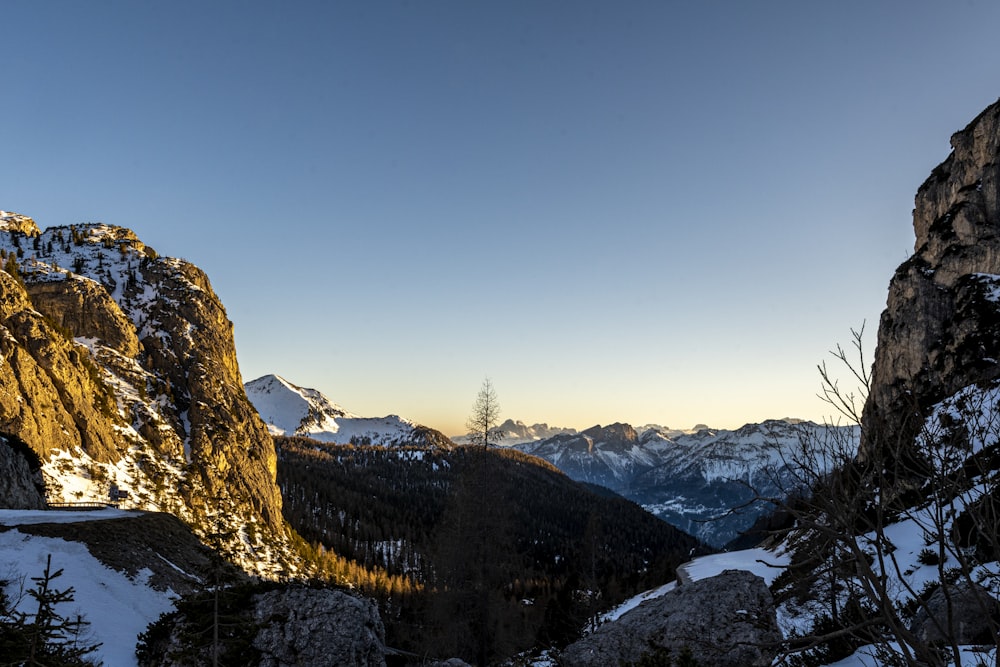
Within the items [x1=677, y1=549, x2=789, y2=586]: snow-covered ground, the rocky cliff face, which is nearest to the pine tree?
[x1=677, y1=549, x2=789, y2=586]: snow-covered ground

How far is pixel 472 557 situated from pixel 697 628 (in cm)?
1728

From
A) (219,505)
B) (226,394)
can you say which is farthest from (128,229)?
(219,505)

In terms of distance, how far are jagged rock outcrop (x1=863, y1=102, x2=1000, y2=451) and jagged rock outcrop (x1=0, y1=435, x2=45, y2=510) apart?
68.3 metres

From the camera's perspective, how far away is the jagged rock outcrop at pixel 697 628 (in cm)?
1263

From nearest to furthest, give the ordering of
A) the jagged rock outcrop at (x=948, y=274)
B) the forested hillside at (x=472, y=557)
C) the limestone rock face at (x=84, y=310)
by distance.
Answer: the forested hillside at (x=472, y=557) → the jagged rock outcrop at (x=948, y=274) → the limestone rock face at (x=84, y=310)

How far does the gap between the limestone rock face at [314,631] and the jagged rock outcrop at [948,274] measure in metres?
42.7

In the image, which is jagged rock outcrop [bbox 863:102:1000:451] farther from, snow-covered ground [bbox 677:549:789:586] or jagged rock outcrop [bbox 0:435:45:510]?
jagged rock outcrop [bbox 0:435:45:510]

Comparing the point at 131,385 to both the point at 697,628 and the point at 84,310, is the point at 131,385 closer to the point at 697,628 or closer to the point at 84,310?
the point at 84,310

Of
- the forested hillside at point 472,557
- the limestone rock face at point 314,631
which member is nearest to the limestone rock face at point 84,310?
the forested hillside at point 472,557

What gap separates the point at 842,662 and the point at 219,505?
74.3m

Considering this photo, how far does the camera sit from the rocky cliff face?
52.2m

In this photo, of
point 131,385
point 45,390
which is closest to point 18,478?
point 45,390

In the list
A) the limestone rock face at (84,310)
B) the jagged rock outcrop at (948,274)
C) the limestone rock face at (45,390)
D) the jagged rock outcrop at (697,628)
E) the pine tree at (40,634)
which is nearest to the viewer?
the pine tree at (40,634)

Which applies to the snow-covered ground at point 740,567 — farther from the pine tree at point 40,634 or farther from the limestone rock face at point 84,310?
the limestone rock face at point 84,310
